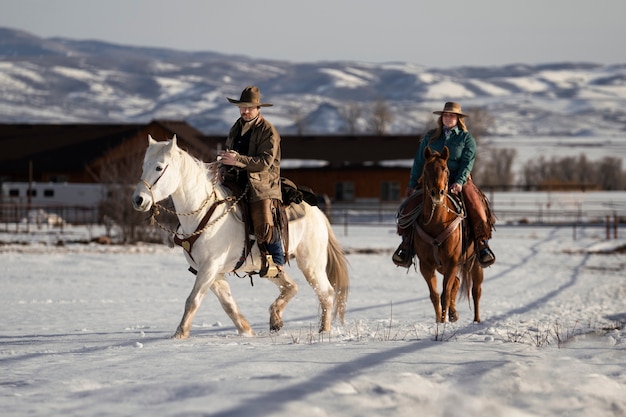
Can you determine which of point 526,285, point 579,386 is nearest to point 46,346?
point 579,386

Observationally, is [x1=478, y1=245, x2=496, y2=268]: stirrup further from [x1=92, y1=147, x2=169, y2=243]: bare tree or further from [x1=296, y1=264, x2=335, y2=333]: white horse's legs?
[x1=92, y1=147, x2=169, y2=243]: bare tree

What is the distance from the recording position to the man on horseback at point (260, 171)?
10.7 m

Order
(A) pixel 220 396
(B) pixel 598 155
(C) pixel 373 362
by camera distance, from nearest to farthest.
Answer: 1. (A) pixel 220 396
2. (C) pixel 373 362
3. (B) pixel 598 155

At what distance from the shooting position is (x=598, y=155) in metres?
165

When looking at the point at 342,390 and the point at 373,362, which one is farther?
the point at 373,362

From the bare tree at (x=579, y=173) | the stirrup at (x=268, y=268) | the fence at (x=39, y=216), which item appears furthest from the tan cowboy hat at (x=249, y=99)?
the bare tree at (x=579, y=173)

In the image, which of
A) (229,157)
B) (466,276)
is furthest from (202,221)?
(466,276)

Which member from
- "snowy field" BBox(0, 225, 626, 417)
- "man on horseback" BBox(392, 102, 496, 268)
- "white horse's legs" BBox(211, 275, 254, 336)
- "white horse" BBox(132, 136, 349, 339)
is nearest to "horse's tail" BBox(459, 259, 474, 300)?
"man on horseback" BBox(392, 102, 496, 268)

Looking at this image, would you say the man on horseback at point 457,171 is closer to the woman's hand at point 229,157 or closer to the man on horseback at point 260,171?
the man on horseback at point 260,171

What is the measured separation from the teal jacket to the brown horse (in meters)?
0.34

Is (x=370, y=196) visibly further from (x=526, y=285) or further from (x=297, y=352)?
(x=297, y=352)

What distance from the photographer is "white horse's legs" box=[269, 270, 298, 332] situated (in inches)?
453

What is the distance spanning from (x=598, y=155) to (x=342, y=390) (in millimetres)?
165094

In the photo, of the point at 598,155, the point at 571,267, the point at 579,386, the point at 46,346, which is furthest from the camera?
the point at 598,155
